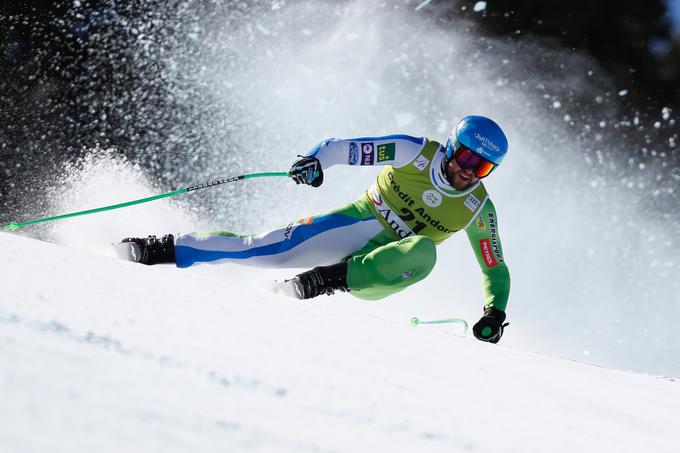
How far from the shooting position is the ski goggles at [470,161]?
3.34 metres

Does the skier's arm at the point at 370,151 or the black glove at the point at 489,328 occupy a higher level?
the skier's arm at the point at 370,151

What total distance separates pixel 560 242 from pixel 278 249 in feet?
23.6

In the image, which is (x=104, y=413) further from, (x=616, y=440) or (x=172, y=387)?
(x=616, y=440)

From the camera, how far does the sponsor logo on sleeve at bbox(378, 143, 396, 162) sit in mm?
3428

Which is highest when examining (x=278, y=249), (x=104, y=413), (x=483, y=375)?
(x=278, y=249)

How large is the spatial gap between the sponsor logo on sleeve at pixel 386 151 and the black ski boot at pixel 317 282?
2.26 ft

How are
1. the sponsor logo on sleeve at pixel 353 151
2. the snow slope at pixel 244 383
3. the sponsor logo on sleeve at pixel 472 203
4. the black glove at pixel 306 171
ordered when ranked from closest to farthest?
the snow slope at pixel 244 383, the black glove at pixel 306 171, the sponsor logo on sleeve at pixel 353 151, the sponsor logo on sleeve at pixel 472 203

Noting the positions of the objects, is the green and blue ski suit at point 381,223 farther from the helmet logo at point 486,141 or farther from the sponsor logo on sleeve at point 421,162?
the helmet logo at point 486,141

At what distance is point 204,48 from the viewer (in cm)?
820

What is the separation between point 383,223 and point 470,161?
613mm

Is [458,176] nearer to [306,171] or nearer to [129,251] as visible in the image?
[306,171]

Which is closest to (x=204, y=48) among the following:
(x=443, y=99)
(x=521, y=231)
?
(x=443, y=99)

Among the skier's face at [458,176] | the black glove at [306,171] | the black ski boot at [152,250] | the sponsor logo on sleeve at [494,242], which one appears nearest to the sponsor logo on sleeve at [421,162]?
the skier's face at [458,176]

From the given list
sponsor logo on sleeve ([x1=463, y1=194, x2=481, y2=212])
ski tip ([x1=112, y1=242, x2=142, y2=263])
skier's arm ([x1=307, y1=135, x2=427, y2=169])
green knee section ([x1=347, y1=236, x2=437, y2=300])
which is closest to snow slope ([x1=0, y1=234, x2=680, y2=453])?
green knee section ([x1=347, y1=236, x2=437, y2=300])
